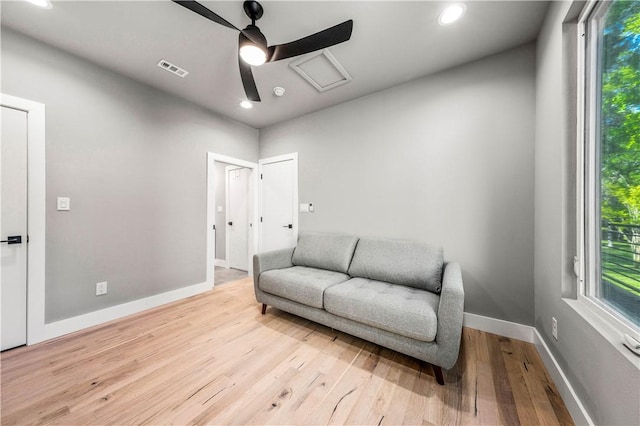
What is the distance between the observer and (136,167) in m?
2.53

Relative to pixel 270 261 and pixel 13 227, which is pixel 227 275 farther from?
pixel 13 227

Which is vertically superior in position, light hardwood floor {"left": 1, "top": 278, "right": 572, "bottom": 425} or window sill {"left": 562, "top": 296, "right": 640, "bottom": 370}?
window sill {"left": 562, "top": 296, "right": 640, "bottom": 370}

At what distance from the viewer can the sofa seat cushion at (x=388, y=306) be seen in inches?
58.7

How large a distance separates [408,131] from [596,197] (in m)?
1.64

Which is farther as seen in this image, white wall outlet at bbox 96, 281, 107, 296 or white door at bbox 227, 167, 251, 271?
white door at bbox 227, 167, 251, 271

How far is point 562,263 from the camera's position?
137cm

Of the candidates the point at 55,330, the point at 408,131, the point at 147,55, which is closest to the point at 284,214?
the point at 408,131

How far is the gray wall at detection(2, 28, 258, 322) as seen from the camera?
79.0 inches

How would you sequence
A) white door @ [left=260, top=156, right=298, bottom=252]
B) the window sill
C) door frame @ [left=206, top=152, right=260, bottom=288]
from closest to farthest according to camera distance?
the window sill < door frame @ [left=206, top=152, right=260, bottom=288] < white door @ [left=260, top=156, right=298, bottom=252]

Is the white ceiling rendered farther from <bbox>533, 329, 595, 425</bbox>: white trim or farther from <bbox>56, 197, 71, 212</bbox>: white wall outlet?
<bbox>533, 329, 595, 425</bbox>: white trim

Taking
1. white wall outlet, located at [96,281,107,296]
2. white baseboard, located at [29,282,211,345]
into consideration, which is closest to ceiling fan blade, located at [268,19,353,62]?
white wall outlet, located at [96,281,107,296]

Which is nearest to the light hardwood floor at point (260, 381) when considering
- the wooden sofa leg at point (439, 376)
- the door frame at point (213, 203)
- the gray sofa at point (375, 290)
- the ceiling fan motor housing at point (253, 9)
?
the wooden sofa leg at point (439, 376)

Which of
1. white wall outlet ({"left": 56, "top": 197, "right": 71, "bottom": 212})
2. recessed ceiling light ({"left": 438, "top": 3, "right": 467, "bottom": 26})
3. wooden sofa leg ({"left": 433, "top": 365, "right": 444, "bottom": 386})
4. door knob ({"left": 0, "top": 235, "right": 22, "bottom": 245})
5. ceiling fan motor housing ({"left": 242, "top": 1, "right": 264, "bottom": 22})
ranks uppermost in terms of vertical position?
recessed ceiling light ({"left": 438, "top": 3, "right": 467, "bottom": 26})

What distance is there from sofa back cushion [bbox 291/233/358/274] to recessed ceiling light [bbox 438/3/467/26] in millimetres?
2099
